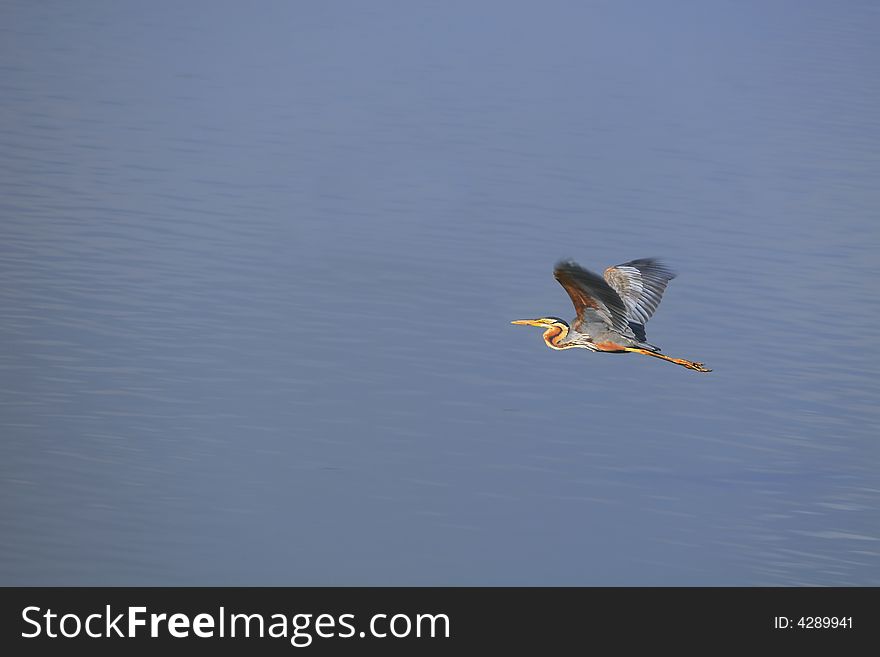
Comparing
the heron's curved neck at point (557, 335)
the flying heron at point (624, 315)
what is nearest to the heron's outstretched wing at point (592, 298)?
the flying heron at point (624, 315)

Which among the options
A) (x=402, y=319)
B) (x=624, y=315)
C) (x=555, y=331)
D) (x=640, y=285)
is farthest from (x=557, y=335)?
(x=402, y=319)

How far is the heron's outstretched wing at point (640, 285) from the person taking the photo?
46.4 feet

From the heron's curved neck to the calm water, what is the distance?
67cm

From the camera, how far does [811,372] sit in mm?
16266

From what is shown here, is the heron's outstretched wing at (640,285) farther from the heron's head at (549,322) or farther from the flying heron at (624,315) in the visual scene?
Result: the heron's head at (549,322)

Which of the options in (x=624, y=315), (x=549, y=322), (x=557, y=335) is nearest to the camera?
(x=624, y=315)

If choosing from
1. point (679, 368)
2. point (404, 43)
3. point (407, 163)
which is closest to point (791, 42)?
point (404, 43)

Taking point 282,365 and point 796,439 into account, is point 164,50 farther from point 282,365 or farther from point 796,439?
point 796,439

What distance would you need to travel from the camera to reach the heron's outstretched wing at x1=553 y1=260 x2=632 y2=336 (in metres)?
12.6

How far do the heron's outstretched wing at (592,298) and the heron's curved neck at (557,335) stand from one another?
0.56 feet

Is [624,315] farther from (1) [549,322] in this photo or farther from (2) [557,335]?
(1) [549,322]

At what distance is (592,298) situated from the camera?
537 inches

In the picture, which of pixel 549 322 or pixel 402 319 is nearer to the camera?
pixel 549 322

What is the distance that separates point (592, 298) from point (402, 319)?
321 centimetres
